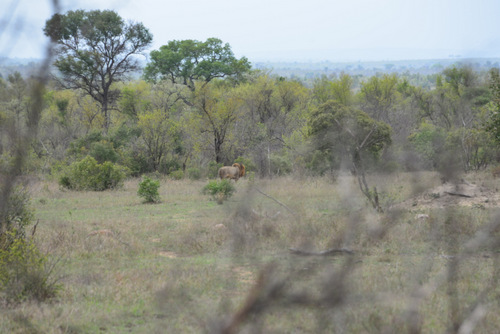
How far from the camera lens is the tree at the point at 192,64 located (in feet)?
155

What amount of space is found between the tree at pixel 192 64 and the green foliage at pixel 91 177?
28111mm

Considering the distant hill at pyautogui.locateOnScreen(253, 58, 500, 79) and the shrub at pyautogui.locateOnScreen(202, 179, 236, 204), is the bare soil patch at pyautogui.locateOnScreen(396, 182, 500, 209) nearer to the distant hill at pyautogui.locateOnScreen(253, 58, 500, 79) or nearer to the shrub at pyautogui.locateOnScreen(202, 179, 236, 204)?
the shrub at pyautogui.locateOnScreen(202, 179, 236, 204)

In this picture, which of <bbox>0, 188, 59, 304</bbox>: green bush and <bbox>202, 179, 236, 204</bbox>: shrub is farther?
<bbox>202, 179, 236, 204</bbox>: shrub

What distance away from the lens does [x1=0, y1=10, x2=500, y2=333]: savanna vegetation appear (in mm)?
1284

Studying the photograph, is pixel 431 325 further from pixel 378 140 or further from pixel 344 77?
pixel 344 77

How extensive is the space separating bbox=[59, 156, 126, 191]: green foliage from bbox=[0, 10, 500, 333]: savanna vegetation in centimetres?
6

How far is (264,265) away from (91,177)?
60.9 feet

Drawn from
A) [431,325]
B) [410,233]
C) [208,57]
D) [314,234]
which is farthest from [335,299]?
[208,57]

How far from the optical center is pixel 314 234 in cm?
181

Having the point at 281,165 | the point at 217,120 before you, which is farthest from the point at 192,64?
the point at 281,165

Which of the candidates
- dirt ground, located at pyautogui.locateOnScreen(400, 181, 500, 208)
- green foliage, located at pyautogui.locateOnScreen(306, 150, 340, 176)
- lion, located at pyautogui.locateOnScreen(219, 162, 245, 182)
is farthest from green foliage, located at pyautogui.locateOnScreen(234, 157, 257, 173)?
dirt ground, located at pyautogui.locateOnScreen(400, 181, 500, 208)

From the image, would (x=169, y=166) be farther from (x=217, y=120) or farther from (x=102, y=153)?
(x=102, y=153)

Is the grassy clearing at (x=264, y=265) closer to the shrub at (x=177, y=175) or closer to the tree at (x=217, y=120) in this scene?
the shrub at (x=177, y=175)

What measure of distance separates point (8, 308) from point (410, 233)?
6487 millimetres
